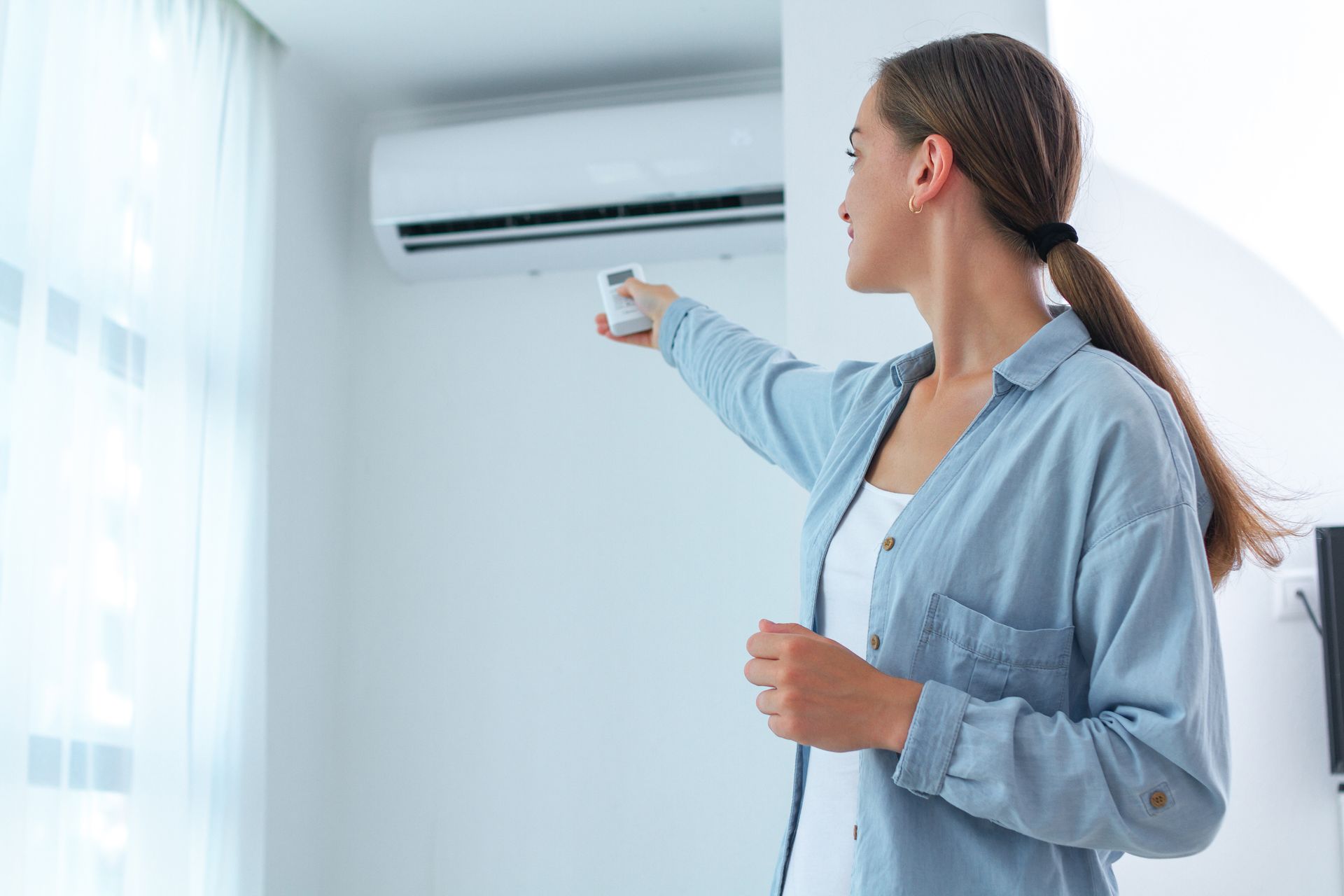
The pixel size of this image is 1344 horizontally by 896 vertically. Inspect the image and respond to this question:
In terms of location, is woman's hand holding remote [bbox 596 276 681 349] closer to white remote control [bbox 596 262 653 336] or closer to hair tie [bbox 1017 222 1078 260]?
white remote control [bbox 596 262 653 336]

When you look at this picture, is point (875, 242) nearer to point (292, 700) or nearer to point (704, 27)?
point (704, 27)

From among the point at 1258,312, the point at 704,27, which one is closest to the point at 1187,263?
the point at 1258,312

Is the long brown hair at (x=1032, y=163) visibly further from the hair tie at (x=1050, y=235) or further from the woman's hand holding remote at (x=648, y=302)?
the woman's hand holding remote at (x=648, y=302)

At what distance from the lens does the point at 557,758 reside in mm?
2588

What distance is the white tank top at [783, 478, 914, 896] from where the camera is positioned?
3.03 feet

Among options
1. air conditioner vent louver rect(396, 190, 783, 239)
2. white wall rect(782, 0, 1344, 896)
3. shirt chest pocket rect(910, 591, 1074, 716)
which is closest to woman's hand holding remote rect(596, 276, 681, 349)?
white wall rect(782, 0, 1344, 896)

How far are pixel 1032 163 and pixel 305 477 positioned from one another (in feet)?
6.82

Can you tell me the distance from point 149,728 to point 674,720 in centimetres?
110

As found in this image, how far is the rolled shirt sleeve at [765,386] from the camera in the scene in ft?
3.98

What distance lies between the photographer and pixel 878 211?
1.03 meters

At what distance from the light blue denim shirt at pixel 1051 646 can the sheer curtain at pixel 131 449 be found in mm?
1378

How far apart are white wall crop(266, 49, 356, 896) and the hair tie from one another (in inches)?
Answer: 77.5

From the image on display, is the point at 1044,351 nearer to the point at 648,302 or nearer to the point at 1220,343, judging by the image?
the point at 648,302

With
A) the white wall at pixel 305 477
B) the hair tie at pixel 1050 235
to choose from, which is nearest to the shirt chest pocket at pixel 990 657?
the hair tie at pixel 1050 235
